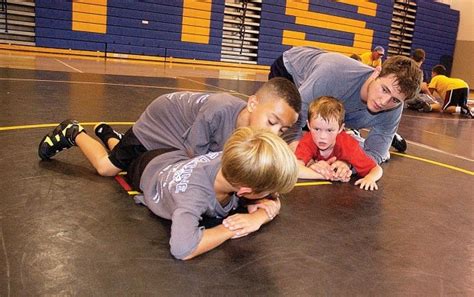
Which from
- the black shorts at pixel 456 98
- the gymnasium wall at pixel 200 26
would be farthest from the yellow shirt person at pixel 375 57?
the gymnasium wall at pixel 200 26

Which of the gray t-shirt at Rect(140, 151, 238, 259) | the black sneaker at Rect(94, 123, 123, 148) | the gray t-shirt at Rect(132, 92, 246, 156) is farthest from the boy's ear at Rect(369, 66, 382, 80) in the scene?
the black sneaker at Rect(94, 123, 123, 148)

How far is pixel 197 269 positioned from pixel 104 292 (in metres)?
0.35

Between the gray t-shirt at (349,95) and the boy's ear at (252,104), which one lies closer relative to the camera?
the boy's ear at (252,104)

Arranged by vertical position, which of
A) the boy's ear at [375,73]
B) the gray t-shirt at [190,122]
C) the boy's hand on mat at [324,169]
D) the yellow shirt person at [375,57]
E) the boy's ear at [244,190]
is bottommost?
the boy's hand on mat at [324,169]

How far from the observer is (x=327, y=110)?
9.17 feet

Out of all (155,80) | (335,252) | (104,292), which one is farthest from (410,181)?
(155,80)

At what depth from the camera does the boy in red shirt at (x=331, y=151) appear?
282 cm

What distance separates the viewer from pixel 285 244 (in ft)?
6.43

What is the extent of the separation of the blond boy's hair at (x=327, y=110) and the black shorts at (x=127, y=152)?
1.08 m

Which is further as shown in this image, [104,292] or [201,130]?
[201,130]

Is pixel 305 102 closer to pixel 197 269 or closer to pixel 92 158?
pixel 92 158

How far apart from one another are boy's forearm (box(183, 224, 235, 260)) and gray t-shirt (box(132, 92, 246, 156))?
0.57 meters

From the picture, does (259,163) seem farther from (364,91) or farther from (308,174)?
(364,91)

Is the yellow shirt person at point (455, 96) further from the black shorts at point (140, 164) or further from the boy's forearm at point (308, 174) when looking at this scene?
the black shorts at point (140, 164)
